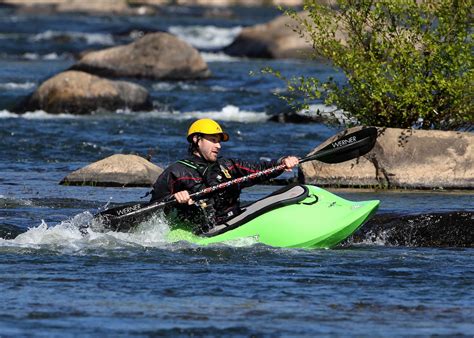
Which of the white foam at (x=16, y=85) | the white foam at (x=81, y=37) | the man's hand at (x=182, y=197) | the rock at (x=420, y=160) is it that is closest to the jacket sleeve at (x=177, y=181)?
the man's hand at (x=182, y=197)

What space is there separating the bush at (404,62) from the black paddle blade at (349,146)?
6.21 feet

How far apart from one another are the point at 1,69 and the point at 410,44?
2083cm

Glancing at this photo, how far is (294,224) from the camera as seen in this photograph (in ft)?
37.6

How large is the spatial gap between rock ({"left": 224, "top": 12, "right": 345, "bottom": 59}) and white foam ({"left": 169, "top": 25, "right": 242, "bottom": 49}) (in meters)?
6.31

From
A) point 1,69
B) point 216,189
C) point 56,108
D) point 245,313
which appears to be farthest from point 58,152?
point 1,69

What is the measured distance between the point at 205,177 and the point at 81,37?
3721cm

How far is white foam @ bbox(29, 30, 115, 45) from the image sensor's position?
46.5m

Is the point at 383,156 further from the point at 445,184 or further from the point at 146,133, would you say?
the point at 146,133

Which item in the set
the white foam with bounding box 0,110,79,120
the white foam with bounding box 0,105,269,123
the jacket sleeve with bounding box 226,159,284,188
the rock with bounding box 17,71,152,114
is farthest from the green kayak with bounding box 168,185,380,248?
the rock with bounding box 17,71,152,114

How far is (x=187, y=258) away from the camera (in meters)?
10.8

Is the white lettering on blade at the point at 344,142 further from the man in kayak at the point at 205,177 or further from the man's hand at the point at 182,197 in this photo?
the man's hand at the point at 182,197

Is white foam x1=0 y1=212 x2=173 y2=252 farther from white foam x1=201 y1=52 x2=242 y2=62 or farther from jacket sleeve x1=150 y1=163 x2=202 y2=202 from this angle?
white foam x1=201 y1=52 x2=242 y2=62

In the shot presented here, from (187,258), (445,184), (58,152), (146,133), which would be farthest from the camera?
(146,133)

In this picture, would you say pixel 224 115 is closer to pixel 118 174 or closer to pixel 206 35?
pixel 118 174
